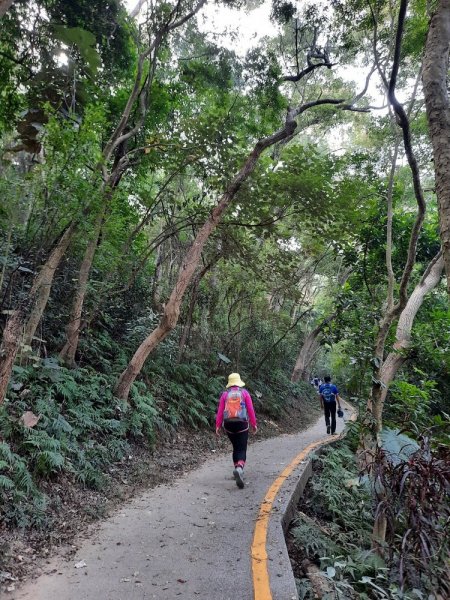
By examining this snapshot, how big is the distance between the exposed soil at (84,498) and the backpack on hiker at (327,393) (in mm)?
4591

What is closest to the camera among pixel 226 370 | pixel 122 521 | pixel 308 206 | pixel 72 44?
pixel 122 521

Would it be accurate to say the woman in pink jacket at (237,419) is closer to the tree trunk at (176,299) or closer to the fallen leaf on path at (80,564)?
the tree trunk at (176,299)

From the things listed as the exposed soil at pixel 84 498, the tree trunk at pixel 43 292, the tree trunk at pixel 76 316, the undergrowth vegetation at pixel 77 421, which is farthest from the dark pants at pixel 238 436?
the tree trunk at pixel 43 292

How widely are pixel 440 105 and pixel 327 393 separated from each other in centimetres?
1038

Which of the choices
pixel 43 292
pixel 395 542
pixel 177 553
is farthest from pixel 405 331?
pixel 43 292

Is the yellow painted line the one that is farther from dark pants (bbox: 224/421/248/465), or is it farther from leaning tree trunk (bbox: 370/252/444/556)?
leaning tree trunk (bbox: 370/252/444/556)

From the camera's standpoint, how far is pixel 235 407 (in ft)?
21.9

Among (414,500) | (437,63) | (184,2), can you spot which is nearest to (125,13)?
(184,2)

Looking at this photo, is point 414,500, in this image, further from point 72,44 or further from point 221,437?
point 72,44

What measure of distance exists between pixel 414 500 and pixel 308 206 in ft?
24.4

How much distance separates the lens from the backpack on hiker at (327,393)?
508 inches

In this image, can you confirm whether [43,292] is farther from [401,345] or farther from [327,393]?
[327,393]

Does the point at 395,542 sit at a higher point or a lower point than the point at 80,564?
higher

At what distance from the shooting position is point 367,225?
1188cm
